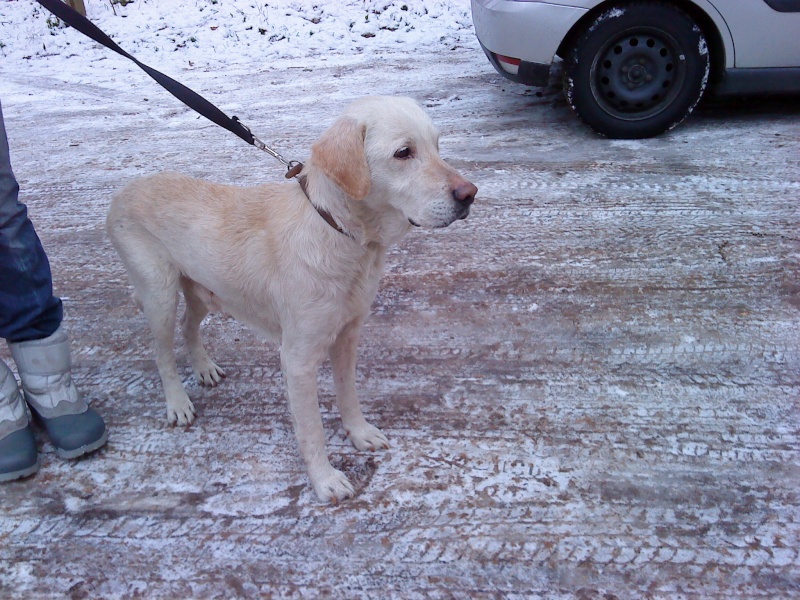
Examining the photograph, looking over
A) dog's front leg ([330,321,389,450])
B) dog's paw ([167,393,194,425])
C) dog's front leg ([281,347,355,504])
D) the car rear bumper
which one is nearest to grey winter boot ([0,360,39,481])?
dog's paw ([167,393,194,425])

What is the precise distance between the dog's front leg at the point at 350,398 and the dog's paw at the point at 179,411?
2.25 feet

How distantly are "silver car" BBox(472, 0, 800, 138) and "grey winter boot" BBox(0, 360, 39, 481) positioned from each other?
169 inches

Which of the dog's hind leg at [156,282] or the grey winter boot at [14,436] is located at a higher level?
the dog's hind leg at [156,282]

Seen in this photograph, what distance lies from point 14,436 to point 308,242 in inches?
56.5

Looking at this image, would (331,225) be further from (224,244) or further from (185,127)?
(185,127)

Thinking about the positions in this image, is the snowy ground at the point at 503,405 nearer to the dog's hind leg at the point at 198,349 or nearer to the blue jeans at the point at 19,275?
the dog's hind leg at the point at 198,349

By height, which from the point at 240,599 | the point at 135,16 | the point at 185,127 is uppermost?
the point at 135,16

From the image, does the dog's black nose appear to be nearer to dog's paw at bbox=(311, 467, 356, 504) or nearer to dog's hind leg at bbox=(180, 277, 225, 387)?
dog's paw at bbox=(311, 467, 356, 504)

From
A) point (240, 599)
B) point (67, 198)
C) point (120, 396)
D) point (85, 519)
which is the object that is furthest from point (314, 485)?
point (67, 198)

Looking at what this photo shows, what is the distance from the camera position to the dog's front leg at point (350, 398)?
249cm

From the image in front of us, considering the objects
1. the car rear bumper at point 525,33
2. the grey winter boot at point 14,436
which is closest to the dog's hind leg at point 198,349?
the grey winter boot at point 14,436

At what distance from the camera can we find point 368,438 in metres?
2.54

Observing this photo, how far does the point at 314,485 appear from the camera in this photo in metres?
2.34

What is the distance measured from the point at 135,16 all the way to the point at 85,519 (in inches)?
378
